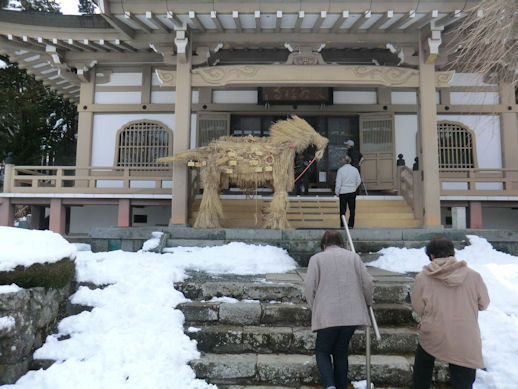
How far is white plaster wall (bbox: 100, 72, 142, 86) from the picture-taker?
435 inches

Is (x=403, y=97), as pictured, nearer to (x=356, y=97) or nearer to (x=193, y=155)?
(x=356, y=97)

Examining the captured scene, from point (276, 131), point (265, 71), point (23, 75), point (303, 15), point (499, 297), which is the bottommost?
point (499, 297)

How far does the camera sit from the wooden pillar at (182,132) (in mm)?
7941

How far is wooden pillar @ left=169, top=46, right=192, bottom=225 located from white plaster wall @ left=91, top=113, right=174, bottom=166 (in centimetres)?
310

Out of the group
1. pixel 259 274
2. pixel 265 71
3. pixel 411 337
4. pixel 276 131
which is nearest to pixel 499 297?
pixel 411 337

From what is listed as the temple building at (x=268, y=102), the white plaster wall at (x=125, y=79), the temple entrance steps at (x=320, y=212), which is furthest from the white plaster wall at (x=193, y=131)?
the temple entrance steps at (x=320, y=212)

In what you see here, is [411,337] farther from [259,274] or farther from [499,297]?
[259,274]

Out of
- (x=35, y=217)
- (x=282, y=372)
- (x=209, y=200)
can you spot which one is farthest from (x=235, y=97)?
(x=282, y=372)

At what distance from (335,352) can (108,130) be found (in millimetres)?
10085

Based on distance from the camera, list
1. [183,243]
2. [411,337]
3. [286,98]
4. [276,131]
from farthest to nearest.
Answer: [286,98] < [276,131] < [183,243] < [411,337]

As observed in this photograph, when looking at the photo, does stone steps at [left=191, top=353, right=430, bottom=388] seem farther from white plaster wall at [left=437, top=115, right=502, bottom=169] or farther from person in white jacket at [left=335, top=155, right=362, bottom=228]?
white plaster wall at [left=437, top=115, right=502, bottom=169]

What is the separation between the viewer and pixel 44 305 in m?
3.37

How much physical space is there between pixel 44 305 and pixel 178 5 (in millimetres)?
6227

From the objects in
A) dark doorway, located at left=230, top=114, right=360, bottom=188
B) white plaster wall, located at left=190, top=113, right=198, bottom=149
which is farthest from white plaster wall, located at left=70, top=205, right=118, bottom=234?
dark doorway, located at left=230, top=114, right=360, bottom=188
